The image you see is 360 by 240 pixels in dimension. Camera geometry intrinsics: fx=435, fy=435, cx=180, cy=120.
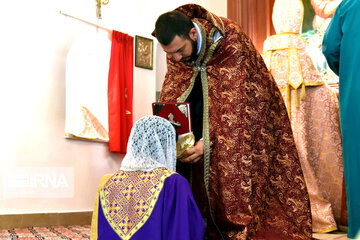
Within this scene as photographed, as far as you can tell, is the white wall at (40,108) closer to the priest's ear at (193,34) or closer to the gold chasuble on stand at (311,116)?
the gold chasuble on stand at (311,116)

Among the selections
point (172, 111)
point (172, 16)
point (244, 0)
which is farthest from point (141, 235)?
point (244, 0)

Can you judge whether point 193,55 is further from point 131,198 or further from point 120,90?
point 120,90

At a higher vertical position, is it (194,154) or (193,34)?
(193,34)

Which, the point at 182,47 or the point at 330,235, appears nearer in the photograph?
the point at 182,47

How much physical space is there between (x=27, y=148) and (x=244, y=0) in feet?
11.1

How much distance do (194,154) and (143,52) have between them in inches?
140

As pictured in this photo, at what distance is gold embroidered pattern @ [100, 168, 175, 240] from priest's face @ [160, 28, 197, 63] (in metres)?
0.93

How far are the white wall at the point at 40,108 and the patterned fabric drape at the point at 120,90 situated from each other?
0.84 ft

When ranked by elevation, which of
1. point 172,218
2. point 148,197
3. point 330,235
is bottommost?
point 330,235

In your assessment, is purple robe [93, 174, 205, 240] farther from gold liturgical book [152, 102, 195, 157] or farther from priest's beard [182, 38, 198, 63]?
priest's beard [182, 38, 198, 63]

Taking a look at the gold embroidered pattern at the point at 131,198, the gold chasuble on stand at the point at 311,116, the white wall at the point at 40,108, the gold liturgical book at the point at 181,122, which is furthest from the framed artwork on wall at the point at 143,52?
the gold embroidered pattern at the point at 131,198

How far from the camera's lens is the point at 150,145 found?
2.41 metres

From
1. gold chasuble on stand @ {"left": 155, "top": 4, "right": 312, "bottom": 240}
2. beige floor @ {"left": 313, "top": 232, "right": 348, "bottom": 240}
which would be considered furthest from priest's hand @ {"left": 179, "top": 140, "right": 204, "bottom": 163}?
beige floor @ {"left": 313, "top": 232, "right": 348, "bottom": 240}

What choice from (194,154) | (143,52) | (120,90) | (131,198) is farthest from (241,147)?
(143,52)
